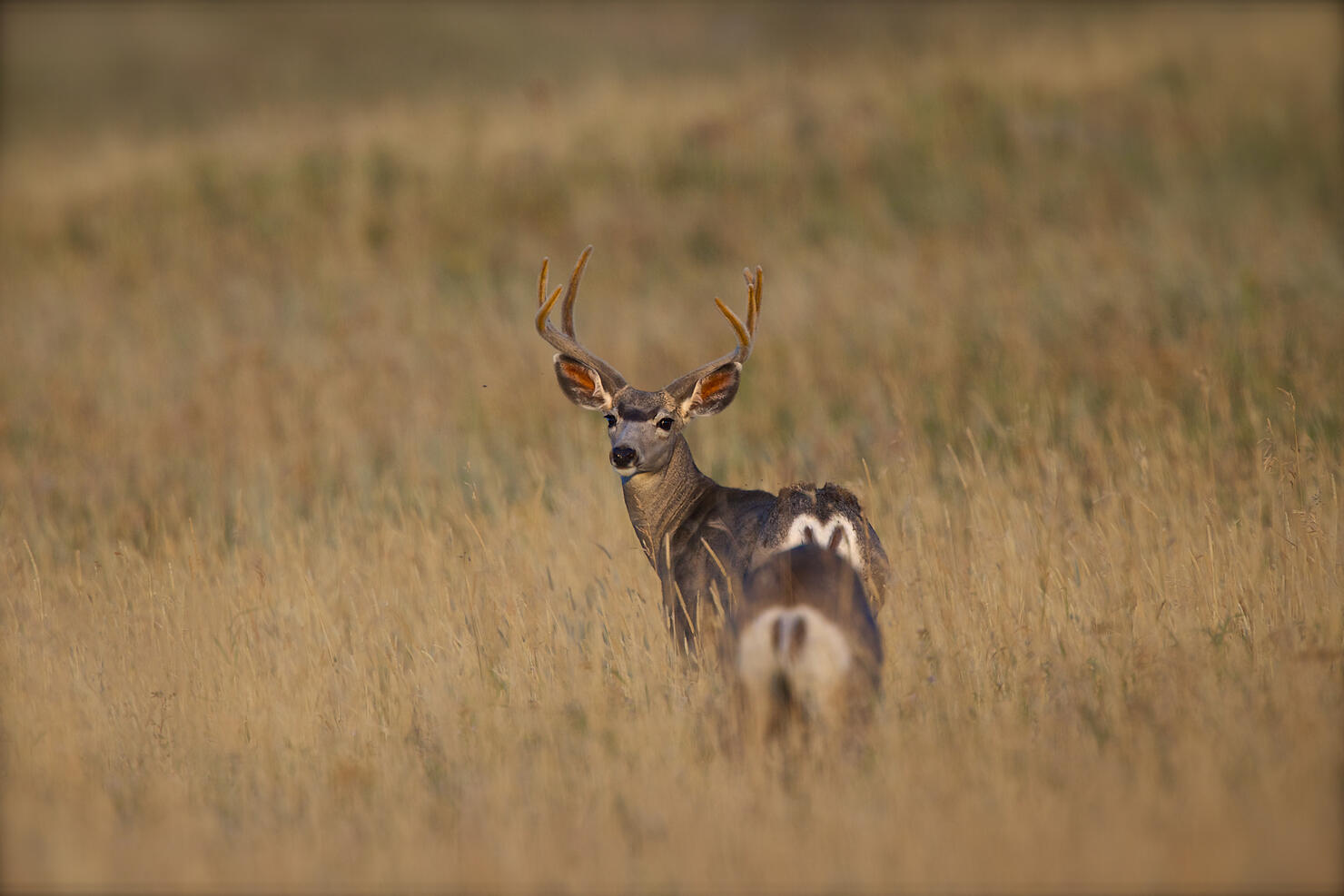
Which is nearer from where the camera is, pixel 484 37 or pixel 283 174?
pixel 283 174

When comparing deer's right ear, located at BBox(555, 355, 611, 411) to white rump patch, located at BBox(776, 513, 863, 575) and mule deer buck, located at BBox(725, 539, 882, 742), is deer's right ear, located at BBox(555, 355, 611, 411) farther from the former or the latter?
mule deer buck, located at BBox(725, 539, 882, 742)

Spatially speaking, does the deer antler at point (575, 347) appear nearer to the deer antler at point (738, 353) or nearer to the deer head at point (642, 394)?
the deer head at point (642, 394)

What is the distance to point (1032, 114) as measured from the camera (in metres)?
16.2

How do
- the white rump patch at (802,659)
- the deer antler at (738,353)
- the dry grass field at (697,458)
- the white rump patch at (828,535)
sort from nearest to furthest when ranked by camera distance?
1. the dry grass field at (697,458)
2. the white rump patch at (802,659)
3. the white rump patch at (828,535)
4. the deer antler at (738,353)

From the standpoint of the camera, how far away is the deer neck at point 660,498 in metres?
6.45

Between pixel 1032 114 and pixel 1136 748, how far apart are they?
13.2 m

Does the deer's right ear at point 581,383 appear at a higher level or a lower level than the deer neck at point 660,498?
higher

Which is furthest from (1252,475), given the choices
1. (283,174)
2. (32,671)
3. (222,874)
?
(283,174)

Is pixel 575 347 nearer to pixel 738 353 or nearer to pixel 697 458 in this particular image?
pixel 738 353

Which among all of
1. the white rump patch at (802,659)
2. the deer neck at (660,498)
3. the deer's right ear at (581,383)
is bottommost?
the white rump patch at (802,659)

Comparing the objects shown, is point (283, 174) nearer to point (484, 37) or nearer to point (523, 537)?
point (523, 537)

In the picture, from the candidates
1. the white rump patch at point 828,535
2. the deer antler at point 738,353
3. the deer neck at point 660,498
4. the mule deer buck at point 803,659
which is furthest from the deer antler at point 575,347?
the mule deer buck at point 803,659

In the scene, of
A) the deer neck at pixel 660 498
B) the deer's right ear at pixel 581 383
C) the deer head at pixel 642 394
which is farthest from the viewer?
the deer's right ear at pixel 581 383

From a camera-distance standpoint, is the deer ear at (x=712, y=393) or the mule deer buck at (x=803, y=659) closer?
the mule deer buck at (x=803, y=659)
